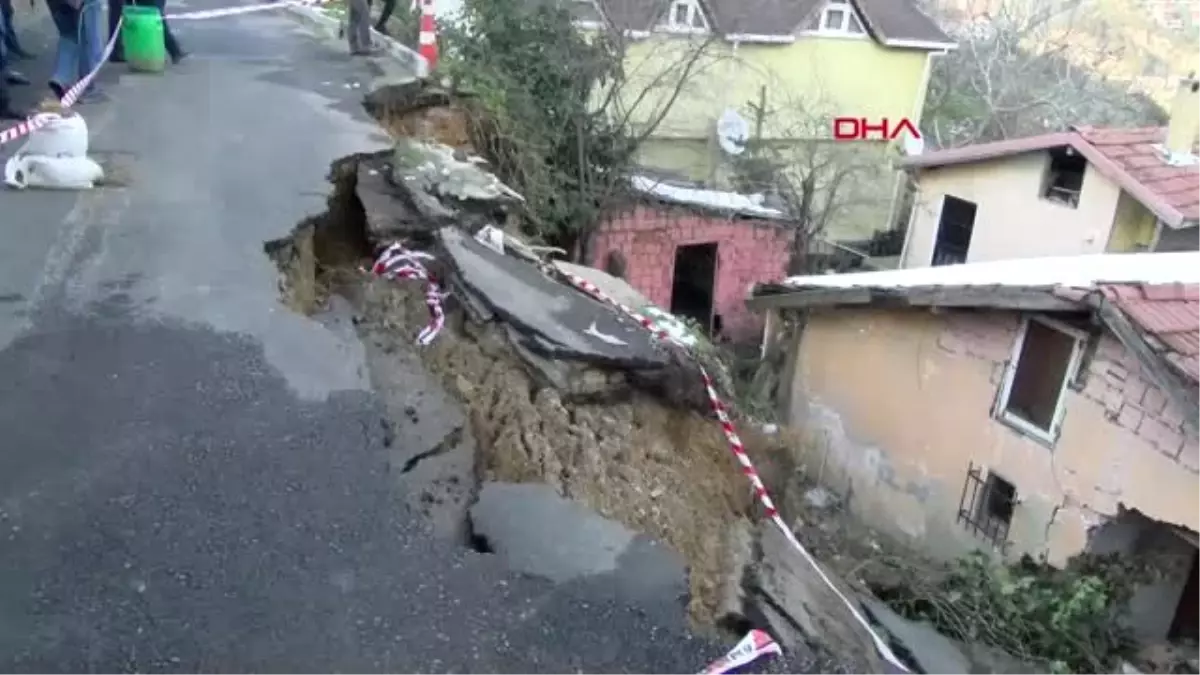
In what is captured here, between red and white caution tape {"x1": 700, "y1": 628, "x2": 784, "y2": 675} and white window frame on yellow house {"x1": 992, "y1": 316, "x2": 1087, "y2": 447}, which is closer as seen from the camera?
red and white caution tape {"x1": 700, "y1": 628, "x2": 784, "y2": 675}

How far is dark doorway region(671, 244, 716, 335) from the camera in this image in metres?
15.9

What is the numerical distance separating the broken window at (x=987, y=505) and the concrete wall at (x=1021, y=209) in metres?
6.54

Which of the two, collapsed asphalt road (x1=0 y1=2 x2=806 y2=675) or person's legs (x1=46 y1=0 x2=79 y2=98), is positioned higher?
person's legs (x1=46 y1=0 x2=79 y2=98)

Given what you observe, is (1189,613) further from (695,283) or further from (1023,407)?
(695,283)

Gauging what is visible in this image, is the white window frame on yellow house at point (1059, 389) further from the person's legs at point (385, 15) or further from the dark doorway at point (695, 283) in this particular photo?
the person's legs at point (385, 15)

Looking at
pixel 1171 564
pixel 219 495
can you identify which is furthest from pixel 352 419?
pixel 1171 564

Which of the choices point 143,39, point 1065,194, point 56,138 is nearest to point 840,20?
point 1065,194

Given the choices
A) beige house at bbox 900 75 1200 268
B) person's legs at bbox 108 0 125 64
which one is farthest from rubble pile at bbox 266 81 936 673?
beige house at bbox 900 75 1200 268

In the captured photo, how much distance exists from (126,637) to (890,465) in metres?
8.49

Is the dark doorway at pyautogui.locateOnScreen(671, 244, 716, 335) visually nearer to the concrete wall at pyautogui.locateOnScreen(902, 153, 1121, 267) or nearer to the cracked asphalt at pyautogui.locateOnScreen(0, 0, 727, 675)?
the concrete wall at pyautogui.locateOnScreen(902, 153, 1121, 267)

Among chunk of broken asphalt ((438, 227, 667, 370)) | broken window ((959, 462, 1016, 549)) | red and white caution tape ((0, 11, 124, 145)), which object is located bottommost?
broken window ((959, 462, 1016, 549))

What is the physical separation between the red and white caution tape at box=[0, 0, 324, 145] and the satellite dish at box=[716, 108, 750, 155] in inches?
317

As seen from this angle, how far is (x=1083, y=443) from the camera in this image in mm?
8234

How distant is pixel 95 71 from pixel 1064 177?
1303cm
